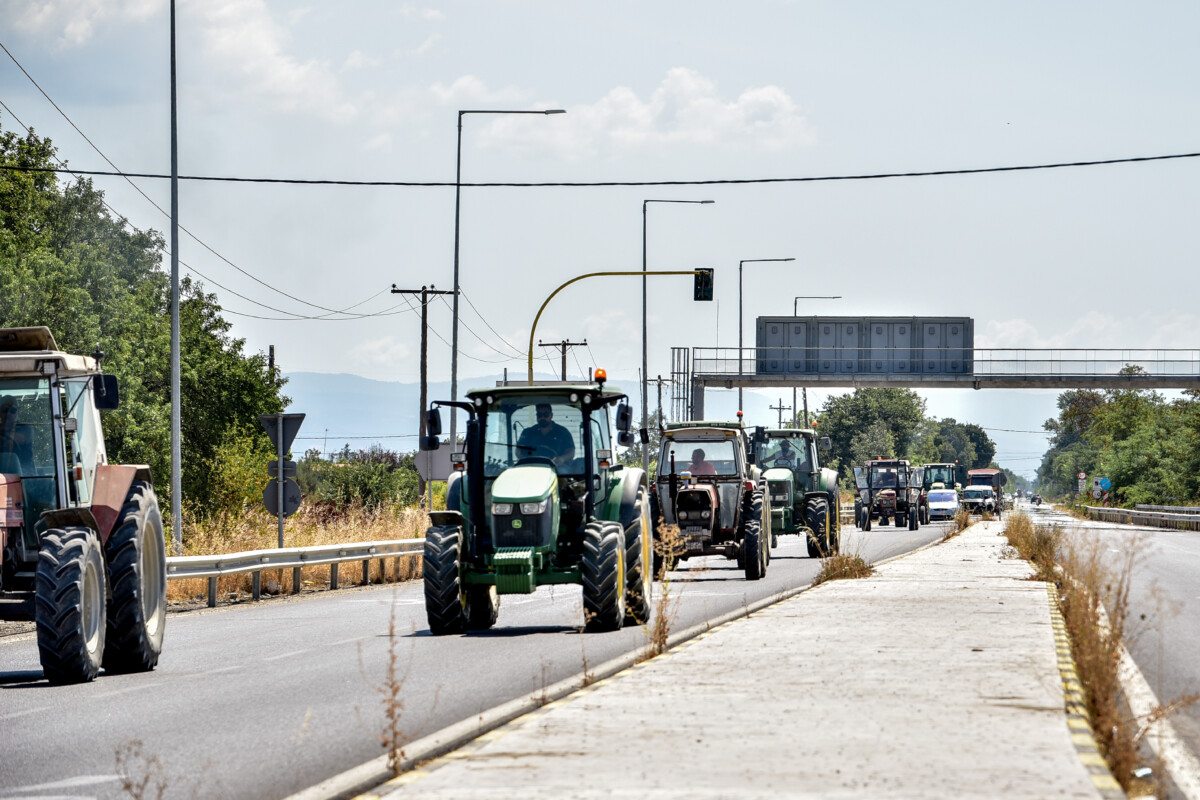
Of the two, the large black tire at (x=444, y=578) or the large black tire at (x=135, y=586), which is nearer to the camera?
the large black tire at (x=135, y=586)

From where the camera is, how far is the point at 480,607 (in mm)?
17078

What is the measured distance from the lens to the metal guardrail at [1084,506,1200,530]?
194 feet

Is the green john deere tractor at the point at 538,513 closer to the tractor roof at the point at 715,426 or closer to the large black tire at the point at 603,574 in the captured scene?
the large black tire at the point at 603,574

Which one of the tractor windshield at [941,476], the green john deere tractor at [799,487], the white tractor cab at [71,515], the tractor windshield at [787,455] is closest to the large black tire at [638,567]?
the white tractor cab at [71,515]

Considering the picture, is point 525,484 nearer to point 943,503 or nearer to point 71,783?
point 71,783

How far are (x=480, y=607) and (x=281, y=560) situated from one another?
22.7 feet

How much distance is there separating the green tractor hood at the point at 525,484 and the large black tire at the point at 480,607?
1.31 metres

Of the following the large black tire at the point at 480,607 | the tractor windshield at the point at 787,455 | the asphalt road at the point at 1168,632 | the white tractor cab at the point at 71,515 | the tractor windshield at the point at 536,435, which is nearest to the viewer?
the asphalt road at the point at 1168,632

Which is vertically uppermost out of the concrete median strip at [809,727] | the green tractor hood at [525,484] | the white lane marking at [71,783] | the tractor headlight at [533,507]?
the green tractor hood at [525,484]

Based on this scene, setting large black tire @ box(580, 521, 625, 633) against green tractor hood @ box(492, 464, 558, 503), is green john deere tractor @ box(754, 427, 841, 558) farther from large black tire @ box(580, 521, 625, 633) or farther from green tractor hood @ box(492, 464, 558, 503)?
large black tire @ box(580, 521, 625, 633)

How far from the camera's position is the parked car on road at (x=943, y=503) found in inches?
2918

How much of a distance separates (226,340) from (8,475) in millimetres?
66410

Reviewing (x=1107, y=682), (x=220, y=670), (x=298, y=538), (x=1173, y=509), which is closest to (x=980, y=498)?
(x=1173, y=509)

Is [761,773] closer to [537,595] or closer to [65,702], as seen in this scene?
[65,702]
